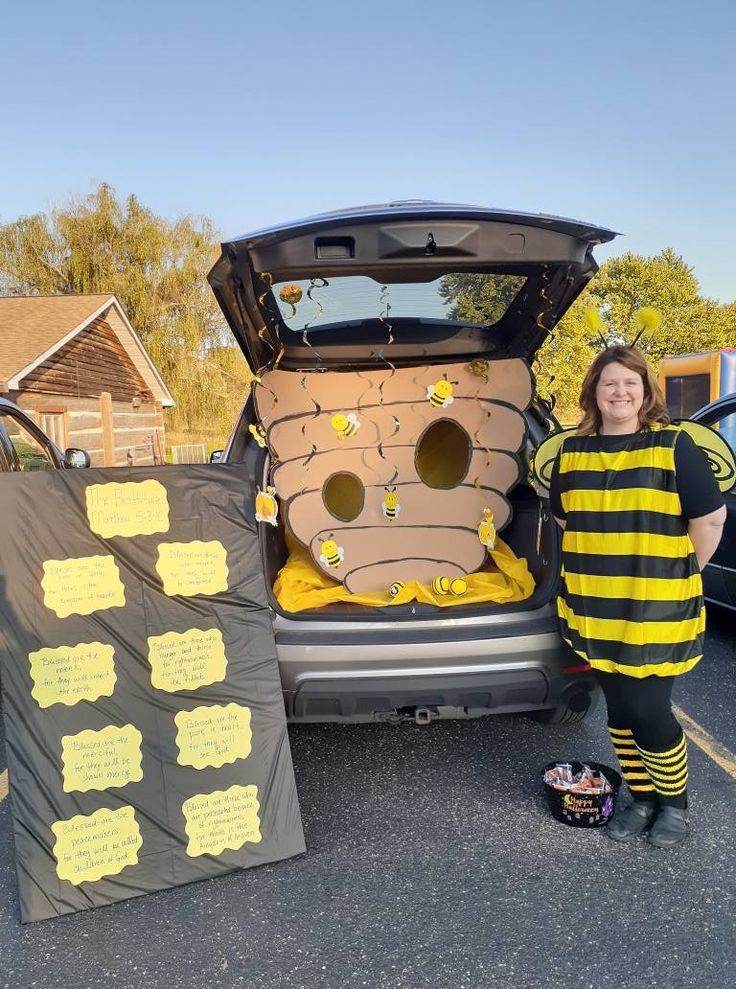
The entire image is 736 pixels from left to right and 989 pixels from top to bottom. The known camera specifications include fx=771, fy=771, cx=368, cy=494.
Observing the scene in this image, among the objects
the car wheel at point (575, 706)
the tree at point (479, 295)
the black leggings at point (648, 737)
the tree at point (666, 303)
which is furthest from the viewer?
the tree at point (666, 303)

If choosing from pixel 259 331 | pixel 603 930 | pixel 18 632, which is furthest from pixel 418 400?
pixel 603 930

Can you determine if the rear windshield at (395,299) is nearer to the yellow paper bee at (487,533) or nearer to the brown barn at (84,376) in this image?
the yellow paper bee at (487,533)

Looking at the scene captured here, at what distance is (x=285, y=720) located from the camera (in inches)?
107

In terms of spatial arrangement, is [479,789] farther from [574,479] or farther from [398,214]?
[398,214]

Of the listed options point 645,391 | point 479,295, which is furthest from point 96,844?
point 479,295

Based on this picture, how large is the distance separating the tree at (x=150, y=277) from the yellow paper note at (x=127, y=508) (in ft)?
87.8

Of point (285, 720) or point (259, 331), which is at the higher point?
point (259, 331)

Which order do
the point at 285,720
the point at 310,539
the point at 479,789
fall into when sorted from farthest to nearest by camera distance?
the point at 310,539 → the point at 479,789 → the point at 285,720

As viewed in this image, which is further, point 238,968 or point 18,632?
point 18,632

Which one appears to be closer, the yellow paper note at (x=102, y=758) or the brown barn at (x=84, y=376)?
the yellow paper note at (x=102, y=758)

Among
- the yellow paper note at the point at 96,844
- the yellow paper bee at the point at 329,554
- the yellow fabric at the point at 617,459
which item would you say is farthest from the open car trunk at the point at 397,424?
the yellow paper note at the point at 96,844

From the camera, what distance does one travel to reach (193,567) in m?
2.60

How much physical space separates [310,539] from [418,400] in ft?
2.73

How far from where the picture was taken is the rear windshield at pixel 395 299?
3.18 m
